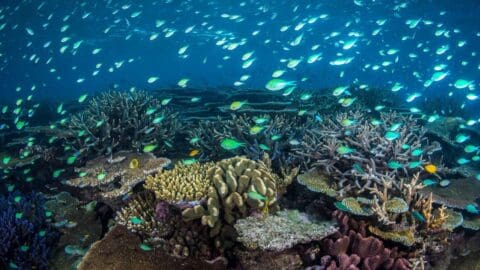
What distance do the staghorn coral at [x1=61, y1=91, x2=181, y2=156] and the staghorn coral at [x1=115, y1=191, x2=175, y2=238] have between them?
2.77 m

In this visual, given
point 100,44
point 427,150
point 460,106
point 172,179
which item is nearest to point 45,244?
point 172,179

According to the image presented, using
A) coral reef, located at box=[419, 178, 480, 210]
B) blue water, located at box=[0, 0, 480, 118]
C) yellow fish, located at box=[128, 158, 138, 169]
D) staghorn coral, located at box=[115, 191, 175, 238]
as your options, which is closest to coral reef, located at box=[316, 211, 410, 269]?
coral reef, located at box=[419, 178, 480, 210]

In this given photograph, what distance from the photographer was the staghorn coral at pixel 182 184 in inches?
223

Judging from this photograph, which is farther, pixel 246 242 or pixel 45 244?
pixel 45 244

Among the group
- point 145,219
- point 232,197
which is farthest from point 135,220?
point 232,197

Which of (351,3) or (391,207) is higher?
(391,207)

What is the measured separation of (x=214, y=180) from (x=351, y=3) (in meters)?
34.9

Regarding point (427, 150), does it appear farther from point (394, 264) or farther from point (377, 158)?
point (394, 264)

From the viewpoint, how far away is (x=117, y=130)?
30.6 ft

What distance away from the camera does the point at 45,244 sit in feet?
24.7

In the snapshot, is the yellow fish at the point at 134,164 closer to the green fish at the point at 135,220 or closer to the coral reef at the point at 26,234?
the green fish at the point at 135,220

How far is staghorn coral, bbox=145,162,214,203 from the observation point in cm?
566

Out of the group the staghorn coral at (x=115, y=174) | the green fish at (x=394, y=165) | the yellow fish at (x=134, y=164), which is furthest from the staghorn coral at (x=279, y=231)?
the yellow fish at (x=134, y=164)

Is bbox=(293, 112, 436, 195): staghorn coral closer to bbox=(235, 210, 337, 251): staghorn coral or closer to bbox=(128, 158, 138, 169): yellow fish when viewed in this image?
bbox=(235, 210, 337, 251): staghorn coral
